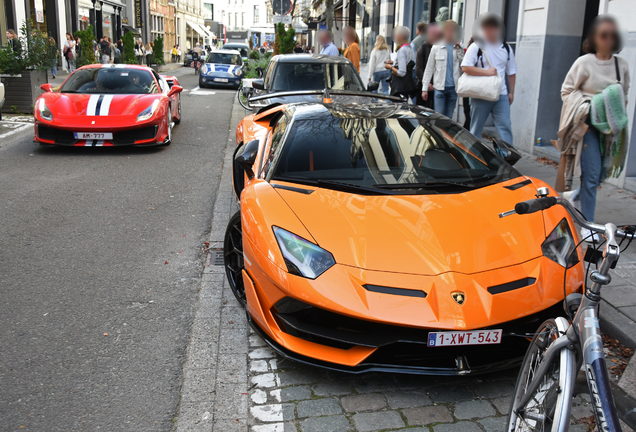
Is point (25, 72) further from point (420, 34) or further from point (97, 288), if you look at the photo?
point (97, 288)

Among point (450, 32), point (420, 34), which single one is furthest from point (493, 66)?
point (420, 34)

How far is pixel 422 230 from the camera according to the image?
3.29 metres

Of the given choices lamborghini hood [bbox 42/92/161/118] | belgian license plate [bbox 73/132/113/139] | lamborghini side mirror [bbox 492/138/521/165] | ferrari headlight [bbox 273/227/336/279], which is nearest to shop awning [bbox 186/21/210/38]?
lamborghini hood [bbox 42/92/161/118]

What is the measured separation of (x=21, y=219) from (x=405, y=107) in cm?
391

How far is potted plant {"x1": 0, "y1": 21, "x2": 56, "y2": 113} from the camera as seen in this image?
527 inches

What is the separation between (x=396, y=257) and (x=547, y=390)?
44.1 inches

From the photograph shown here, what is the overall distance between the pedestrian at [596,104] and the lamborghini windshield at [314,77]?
4942mm

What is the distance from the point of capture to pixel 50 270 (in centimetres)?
466

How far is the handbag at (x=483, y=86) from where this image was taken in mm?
6812

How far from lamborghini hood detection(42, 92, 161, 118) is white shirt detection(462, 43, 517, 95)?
517cm

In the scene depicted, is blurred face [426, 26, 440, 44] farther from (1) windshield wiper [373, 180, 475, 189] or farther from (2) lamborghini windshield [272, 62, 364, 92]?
(1) windshield wiper [373, 180, 475, 189]

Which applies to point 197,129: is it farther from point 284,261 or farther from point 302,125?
point 284,261

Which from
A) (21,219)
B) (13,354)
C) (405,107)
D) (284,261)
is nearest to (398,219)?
(284,261)

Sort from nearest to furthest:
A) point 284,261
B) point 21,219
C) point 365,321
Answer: point 365,321 < point 284,261 < point 21,219
